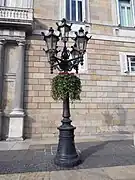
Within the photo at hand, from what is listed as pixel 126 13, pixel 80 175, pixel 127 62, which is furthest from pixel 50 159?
pixel 126 13

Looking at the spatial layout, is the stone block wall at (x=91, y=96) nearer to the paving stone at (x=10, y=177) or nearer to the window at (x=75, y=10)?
the window at (x=75, y=10)

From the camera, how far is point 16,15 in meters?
9.22

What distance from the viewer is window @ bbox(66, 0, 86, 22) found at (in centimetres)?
1063

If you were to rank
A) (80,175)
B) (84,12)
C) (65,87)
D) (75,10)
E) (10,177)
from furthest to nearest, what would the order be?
(75,10) < (84,12) < (65,87) < (80,175) < (10,177)

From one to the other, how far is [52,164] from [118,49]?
27.6ft

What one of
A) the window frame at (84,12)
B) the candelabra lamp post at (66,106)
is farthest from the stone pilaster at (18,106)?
the candelabra lamp post at (66,106)

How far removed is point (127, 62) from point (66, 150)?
7.85 m

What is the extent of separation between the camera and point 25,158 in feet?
17.6

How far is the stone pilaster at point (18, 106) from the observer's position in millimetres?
8438

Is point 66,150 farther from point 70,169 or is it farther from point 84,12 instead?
point 84,12

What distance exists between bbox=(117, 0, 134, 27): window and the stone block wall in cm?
160

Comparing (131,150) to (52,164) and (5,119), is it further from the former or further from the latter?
(5,119)

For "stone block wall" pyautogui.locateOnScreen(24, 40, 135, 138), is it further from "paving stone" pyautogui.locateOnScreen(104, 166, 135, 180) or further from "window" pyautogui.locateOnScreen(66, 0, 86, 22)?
"paving stone" pyautogui.locateOnScreen(104, 166, 135, 180)

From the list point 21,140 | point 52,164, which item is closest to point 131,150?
point 52,164
